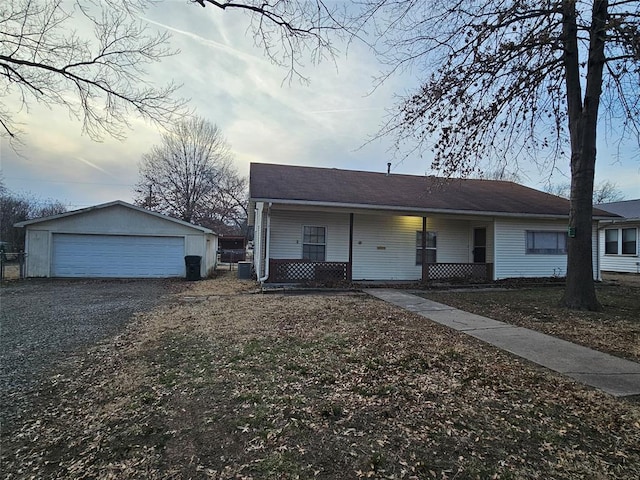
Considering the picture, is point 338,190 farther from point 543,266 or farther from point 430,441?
point 430,441

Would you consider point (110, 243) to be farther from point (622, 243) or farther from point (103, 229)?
point (622, 243)

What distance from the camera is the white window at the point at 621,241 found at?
58.5 ft

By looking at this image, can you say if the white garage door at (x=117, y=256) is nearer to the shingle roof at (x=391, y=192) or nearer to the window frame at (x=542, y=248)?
the shingle roof at (x=391, y=192)

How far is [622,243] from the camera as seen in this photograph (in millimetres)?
18453

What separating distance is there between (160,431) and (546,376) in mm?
3973

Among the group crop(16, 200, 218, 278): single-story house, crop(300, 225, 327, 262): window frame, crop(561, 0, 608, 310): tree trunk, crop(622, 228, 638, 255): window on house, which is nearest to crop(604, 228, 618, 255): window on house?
crop(622, 228, 638, 255): window on house

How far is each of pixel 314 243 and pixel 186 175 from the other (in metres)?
25.6

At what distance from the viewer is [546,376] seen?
3902mm

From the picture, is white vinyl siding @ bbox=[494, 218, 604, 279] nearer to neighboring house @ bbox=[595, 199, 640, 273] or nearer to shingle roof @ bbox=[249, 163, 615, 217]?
shingle roof @ bbox=[249, 163, 615, 217]

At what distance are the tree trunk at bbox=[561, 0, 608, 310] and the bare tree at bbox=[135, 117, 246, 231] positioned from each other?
31095 millimetres

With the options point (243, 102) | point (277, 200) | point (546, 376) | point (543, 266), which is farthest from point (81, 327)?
point (543, 266)

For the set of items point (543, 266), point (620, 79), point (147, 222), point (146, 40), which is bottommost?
point (543, 266)

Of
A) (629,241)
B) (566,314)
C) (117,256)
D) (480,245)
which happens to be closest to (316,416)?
(566,314)

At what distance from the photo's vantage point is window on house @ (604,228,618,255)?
1881 centimetres
